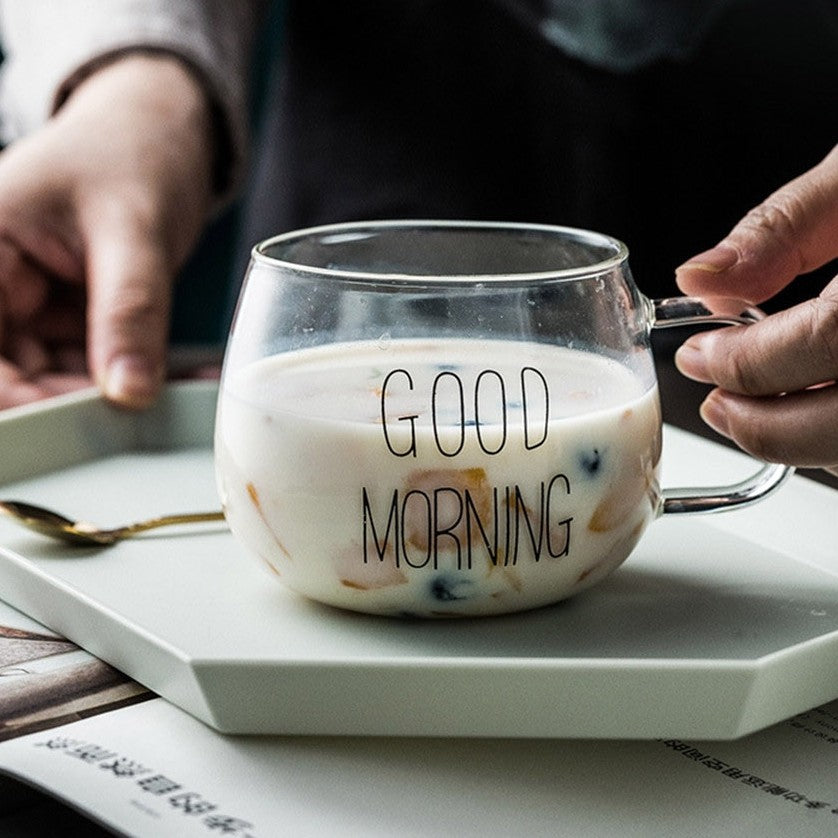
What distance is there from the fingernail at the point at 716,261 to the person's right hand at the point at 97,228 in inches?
15.5

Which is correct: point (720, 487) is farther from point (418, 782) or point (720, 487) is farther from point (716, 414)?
point (418, 782)

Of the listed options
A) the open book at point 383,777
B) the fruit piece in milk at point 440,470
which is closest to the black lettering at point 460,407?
the fruit piece in milk at point 440,470

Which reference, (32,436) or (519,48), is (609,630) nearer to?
(32,436)

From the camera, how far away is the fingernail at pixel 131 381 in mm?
767

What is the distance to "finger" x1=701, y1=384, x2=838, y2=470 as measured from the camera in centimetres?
50

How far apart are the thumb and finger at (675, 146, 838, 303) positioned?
364 millimetres

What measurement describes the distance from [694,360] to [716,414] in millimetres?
24

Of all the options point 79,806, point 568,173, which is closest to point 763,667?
point 79,806

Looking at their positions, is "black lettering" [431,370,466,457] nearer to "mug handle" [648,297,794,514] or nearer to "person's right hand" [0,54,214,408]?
"mug handle" [648,297,794,514]

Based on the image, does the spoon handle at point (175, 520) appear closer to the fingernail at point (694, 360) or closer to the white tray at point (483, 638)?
the white tray at point (483, 638)

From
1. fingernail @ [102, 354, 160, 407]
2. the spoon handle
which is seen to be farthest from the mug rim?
fingernail @ [102, 354, 160, 407]

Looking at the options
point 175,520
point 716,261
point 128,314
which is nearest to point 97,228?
point 128,314

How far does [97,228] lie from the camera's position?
93cm

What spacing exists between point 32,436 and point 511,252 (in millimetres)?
296
